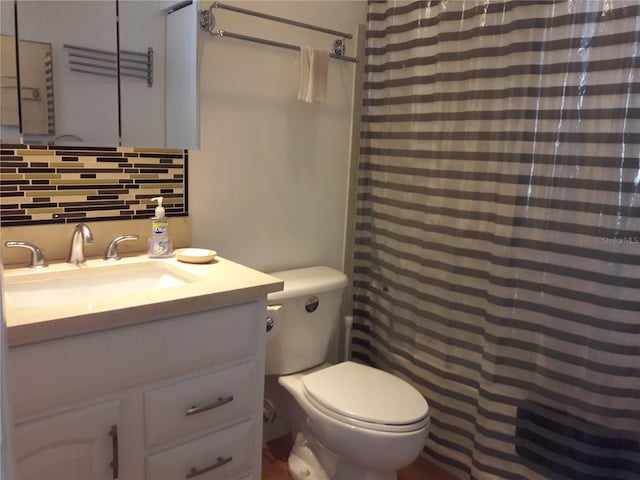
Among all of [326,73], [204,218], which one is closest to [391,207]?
[326,73]

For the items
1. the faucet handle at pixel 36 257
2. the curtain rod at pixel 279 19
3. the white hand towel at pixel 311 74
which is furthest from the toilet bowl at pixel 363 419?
the curtain rod at pixel 279 19

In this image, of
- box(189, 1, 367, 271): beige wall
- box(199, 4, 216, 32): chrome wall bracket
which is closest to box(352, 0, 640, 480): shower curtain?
box(189, 1, 367, 271): beige wall

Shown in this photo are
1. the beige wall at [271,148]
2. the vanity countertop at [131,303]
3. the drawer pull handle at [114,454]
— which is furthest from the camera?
the beige wall at [271,148]

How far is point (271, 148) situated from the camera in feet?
6.30

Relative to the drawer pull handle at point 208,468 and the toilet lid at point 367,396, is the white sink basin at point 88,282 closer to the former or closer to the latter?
the drawer pull handle at point 208,468

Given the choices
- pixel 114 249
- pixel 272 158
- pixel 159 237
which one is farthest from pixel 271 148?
pixel 114 249

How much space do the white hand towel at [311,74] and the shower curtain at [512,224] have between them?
319 mm

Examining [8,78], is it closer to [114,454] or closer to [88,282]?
[88,282]

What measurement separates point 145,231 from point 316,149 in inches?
30.6

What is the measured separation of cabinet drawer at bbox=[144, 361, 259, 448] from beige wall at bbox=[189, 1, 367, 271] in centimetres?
61

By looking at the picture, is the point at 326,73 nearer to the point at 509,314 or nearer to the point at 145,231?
the point at 145,231

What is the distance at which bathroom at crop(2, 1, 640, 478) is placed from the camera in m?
1.73

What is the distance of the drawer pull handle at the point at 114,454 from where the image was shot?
3.79ft

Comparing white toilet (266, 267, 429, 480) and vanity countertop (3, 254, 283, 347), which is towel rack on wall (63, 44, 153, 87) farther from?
white toilet (266, 267, 429, 480)
